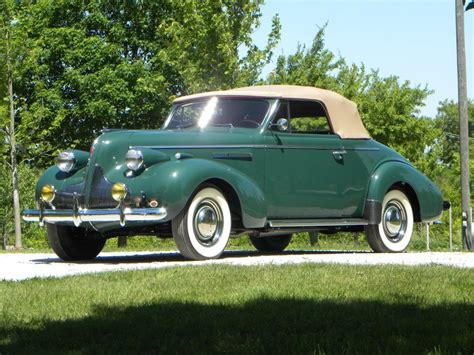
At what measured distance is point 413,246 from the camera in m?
30.0

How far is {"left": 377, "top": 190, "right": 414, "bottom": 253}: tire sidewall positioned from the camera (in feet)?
42.1

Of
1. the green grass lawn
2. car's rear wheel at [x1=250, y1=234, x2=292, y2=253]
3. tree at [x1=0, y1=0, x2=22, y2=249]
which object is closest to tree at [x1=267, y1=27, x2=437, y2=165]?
tree at [x1=0, y1=0, x2=22, y2=249]

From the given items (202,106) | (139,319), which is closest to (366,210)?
(202,106)

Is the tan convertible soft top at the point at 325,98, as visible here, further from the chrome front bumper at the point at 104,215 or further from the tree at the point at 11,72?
the tree at the point at 11,72

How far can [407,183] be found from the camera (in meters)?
13.0

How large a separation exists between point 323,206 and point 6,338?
7.08 meters

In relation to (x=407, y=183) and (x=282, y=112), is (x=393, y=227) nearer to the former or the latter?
(x=407, y=183)

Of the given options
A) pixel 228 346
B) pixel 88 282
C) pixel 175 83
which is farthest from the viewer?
pixel 175 83

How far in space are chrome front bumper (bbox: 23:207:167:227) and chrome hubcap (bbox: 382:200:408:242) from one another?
3803 millimetres

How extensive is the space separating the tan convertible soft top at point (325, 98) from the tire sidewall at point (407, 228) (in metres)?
0.88

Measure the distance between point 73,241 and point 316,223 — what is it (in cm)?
307

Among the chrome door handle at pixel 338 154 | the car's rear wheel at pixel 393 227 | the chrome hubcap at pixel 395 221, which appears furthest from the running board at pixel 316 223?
the chrome door handle at pixel 338 154

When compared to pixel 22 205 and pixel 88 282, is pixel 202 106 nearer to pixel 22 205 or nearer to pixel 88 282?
pixel 88 282

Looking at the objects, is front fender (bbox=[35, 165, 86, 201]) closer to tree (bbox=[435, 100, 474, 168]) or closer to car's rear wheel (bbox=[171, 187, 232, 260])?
car's rear wheel (bbox=[171, 187, 232, 260])
